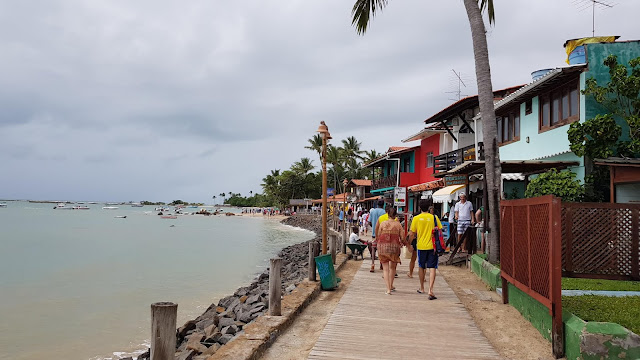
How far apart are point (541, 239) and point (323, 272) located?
4794 mm

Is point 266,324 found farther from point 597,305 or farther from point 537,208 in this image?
point 597,305

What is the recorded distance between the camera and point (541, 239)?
5.75m

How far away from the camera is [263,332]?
619 centimetres

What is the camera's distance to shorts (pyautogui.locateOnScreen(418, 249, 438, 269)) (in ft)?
28.4

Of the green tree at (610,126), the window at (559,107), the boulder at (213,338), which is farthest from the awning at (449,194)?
the boulder at (213,338)

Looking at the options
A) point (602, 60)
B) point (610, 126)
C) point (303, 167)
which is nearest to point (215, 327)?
point (610, 126)

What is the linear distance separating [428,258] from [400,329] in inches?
94.5

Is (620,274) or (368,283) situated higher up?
(620,274)

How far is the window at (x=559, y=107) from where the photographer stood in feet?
43.5

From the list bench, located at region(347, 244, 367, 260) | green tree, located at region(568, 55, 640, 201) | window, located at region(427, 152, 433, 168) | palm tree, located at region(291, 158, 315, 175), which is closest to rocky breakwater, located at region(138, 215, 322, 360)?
bench, located at region(347, 244, 367, 260)

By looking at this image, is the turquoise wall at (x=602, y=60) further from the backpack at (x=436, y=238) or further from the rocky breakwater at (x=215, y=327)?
the rocky breakwater at (x=215, y=327)

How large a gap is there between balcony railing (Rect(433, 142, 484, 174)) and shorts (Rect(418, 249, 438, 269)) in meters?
12.8

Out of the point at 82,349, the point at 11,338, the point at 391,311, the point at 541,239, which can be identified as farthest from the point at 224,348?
the point at 11,338

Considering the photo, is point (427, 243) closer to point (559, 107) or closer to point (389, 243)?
point (389, 243)
